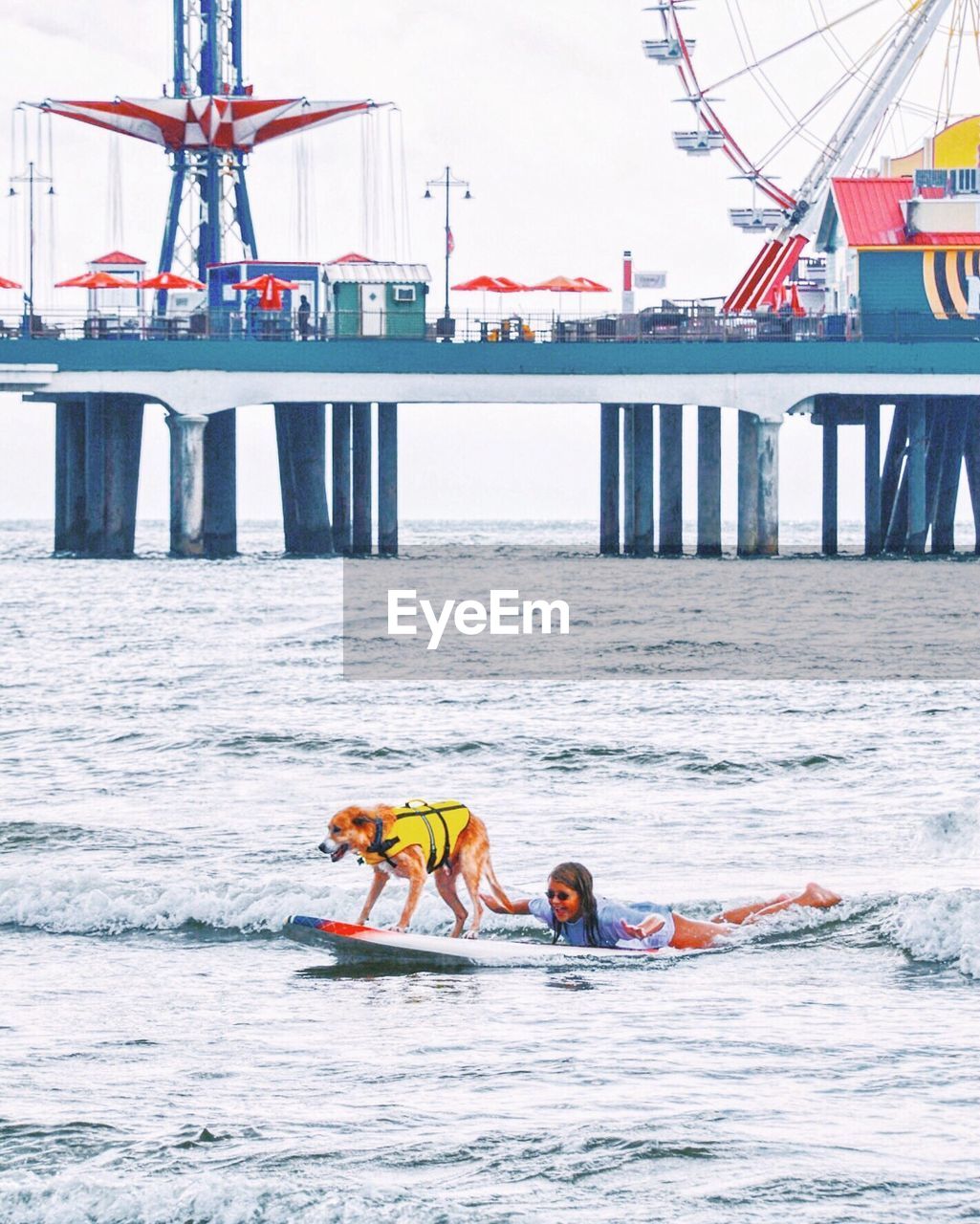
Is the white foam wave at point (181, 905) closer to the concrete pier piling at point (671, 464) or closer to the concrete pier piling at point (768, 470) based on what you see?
the concrete pier piling at point (768, 470)

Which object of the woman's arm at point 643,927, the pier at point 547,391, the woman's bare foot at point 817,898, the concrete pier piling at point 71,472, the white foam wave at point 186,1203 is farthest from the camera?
the concrete pier piling at point 71,472

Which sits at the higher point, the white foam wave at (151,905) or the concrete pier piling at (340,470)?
the concrete pier piling at (340,470)

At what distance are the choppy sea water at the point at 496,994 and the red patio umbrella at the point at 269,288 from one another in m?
38.4

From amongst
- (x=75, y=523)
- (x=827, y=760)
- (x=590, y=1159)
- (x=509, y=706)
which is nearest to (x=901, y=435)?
(x=75, y=523)

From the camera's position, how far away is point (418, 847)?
12133 millimetres

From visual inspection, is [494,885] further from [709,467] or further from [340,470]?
[340,470]

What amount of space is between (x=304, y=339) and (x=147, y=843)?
43301 mm

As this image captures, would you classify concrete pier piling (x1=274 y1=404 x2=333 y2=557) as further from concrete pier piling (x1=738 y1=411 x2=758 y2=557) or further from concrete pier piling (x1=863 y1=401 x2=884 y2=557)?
concrete pier piling (x1=863 y1=401 x2=884 y2=557)

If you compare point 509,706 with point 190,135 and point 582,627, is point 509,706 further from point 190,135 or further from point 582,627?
point 190,135

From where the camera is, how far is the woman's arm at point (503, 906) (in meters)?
12.5

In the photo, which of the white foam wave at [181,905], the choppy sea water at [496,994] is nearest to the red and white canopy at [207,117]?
the choppy sea water at [496,994]

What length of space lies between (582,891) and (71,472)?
175 feet

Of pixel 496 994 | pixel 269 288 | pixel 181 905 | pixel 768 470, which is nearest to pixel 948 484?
pixel 768 470

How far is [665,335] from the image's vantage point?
57.6 m
